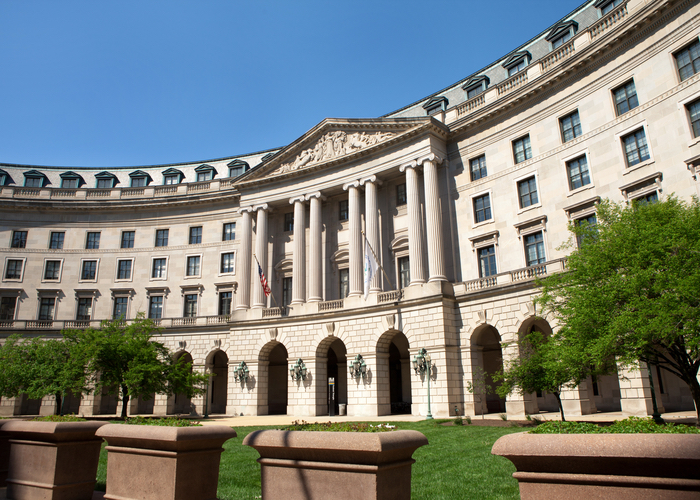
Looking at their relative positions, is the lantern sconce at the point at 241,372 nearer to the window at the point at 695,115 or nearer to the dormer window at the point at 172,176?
the dormer window at the point at 172,176

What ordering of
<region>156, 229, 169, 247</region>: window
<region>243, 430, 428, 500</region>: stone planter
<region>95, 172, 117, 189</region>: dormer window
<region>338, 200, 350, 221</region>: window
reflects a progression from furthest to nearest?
<region>95, 172, 117, 189</region>: dormer window, <region>156, 229, 169, 247</region>: window, <region>338, 200, 350, 221</region>: window, <region>243, 430, 428, 500</region>: stone planter

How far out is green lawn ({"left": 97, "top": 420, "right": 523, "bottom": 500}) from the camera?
420 inches

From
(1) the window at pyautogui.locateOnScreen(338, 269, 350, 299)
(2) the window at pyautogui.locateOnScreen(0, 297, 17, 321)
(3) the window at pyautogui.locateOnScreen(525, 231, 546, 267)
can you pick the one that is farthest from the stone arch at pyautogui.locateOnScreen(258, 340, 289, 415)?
(2) the window at pyautogui.locateOnScreen(0, 297, 17, 321)

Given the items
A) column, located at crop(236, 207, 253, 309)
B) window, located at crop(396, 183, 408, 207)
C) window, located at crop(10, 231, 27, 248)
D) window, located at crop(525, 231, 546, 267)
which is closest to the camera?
window, located at crop(525, 231, 546, 267)

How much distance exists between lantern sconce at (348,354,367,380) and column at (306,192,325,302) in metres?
6.96

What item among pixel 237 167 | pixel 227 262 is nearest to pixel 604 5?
pixel 237 167

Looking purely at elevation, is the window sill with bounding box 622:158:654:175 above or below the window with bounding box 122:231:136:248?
below

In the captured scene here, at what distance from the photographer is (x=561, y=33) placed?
38094 millimetres

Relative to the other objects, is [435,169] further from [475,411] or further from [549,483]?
[549,483]

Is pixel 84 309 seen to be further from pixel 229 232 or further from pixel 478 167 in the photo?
pixel 478 167

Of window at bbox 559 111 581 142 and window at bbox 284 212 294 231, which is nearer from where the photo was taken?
window at bbox 559 111 581 142

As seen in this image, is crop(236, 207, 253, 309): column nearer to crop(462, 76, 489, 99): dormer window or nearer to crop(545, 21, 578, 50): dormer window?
crop(462, 76, 489, 99): dormer window

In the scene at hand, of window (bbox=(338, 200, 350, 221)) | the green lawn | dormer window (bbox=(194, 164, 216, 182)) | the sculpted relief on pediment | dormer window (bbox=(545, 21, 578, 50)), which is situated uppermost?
dormer window (bbox=(545, 21, 578, 50))

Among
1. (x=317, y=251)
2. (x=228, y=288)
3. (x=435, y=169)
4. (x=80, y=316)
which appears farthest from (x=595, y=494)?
(x=80, y=316)
